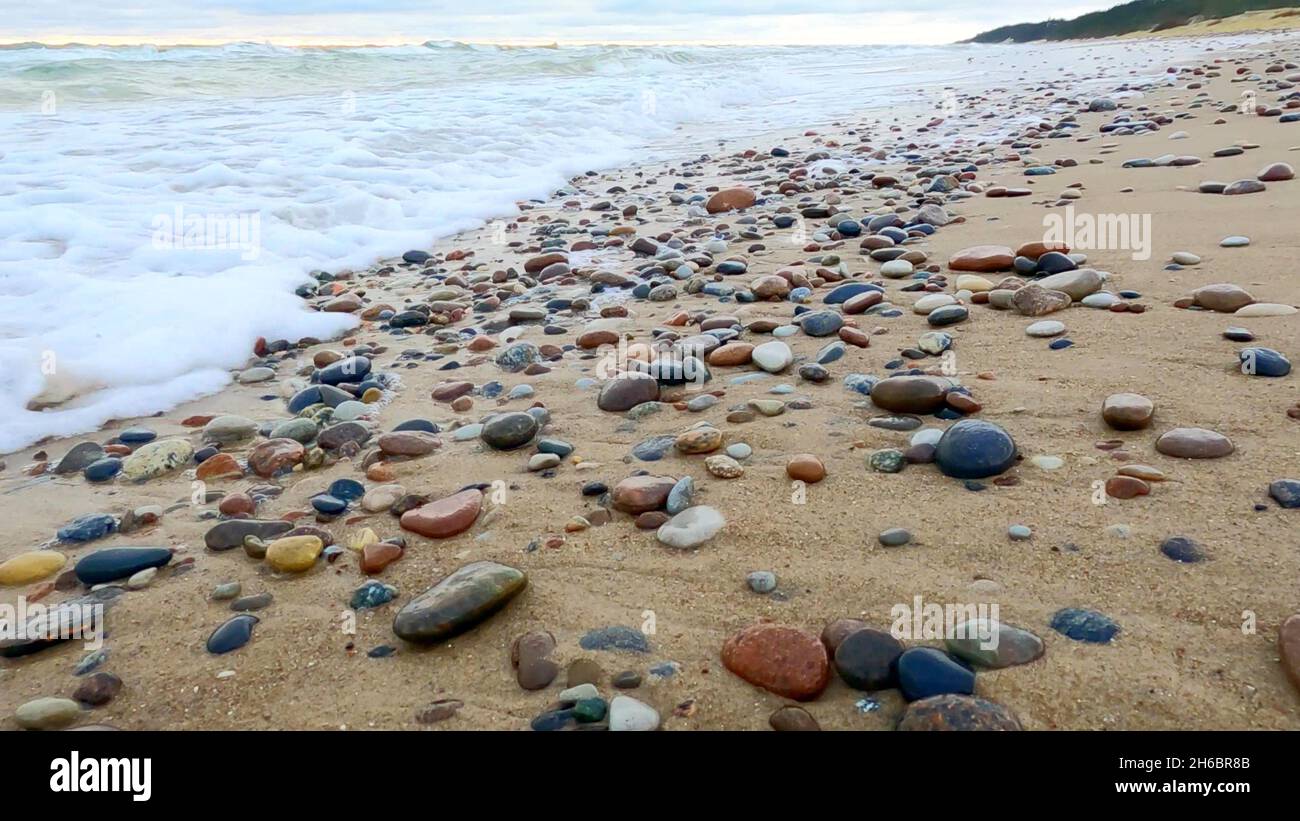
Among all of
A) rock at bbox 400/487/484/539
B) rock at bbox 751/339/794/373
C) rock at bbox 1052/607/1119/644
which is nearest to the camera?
rock at bbox 1052/607/1119/644

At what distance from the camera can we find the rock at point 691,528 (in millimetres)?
1964

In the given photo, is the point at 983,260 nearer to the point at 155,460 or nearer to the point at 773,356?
the point at 773,356

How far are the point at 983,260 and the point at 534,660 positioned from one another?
318 centimetres

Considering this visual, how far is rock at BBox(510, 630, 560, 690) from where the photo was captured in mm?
1542

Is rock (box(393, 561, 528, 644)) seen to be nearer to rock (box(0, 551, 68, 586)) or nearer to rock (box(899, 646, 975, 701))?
rock (box(899, 646, 975, 701))

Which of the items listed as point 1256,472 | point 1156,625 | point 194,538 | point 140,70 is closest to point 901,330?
point 1256,472

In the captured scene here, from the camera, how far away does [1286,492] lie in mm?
1772

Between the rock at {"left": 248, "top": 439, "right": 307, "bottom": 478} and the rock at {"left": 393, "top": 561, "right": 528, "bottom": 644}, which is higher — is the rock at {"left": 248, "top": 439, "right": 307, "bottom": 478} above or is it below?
above

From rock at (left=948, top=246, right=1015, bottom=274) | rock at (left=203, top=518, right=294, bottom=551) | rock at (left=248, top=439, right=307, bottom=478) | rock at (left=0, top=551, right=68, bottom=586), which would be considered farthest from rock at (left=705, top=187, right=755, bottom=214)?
rock at (left=0, top=551, right=68, bottom=586)

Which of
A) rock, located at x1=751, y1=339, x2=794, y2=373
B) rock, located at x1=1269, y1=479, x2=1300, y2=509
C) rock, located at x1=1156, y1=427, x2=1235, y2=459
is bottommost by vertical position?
rock, located at x1=1269, y1=479, x2=1300, y2=509

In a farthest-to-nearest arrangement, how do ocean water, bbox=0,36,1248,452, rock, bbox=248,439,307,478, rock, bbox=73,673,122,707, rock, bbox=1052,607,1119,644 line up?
1. ocean water, bbox=0,36,1248,452
2. rock, bbox=248,439,307,478
3. rock, bbox=73,673,122,707
4. rock, bbox=1052,607,1119,644

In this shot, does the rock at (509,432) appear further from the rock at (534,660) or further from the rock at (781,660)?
the rock at (781,660)

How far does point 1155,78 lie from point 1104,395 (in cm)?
1401

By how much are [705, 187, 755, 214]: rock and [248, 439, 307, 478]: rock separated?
13.9ft
